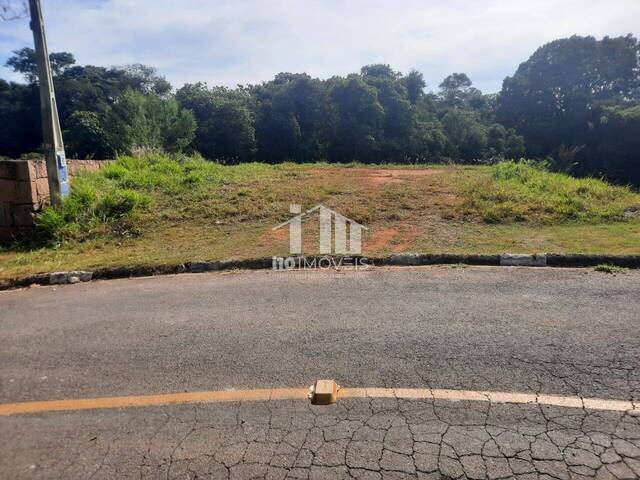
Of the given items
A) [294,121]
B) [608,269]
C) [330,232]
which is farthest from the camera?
[294,121]

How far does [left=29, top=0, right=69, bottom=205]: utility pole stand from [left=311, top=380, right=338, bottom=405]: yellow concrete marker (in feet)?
25.3

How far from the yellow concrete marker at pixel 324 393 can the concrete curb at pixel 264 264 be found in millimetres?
3351

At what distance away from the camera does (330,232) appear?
7.47 meters

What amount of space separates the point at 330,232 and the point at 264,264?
6.09ft

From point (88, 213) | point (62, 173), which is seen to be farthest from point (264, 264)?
point (62, 173)

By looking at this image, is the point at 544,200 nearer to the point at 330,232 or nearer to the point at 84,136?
the point at 330,232

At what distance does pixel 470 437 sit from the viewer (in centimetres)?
223

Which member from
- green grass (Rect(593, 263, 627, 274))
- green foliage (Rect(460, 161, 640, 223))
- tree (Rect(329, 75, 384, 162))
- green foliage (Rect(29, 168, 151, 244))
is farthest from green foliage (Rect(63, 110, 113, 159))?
green grass (Rect(593, 263, 627, 274))

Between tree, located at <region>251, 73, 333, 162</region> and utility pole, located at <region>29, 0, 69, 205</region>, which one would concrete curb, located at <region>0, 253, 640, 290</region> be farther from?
tree, located at <region>251, 73, 333, 162</region>

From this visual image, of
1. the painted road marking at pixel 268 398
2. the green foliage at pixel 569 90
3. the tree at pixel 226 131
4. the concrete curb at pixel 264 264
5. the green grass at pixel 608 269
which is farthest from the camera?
the green foliage at pixel 569 90

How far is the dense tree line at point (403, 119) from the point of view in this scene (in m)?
29.8

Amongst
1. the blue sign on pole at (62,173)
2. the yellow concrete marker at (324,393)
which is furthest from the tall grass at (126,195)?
the yellow concrete marker at (324,393)

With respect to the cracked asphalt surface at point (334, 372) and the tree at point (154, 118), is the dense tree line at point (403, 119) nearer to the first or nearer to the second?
the tree at point (154, 118)

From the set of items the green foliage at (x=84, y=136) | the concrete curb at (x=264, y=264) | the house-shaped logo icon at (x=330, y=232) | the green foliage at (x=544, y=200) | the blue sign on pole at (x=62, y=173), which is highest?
the green foliage at (x=84, y=136)
